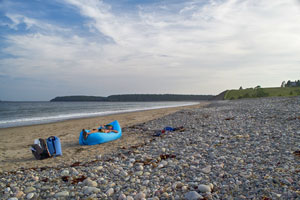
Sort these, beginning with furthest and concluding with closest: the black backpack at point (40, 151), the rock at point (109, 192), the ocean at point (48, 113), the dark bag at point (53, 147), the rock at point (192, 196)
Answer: the ocean at point (48, 113) → the dark bag at point (53, 147) → the black backpack at point (40, 151) → the rock at point (109, 192) → the rock at point (192, 196)

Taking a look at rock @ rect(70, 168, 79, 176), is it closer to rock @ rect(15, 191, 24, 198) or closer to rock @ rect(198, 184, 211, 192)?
rock @ rect(15, 191, 24, 198)

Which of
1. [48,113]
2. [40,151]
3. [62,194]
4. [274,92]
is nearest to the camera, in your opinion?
[62,194]

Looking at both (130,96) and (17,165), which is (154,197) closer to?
(17,165)

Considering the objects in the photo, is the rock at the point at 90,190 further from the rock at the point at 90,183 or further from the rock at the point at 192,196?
the rock at the point at 192,196

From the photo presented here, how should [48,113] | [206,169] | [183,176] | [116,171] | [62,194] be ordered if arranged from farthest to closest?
1. [48,113]
2. [116,171]
3. [206,169]
4. [183,176]
5. [62,194]

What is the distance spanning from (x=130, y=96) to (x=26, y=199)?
605 feet

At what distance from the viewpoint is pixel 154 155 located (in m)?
6.90

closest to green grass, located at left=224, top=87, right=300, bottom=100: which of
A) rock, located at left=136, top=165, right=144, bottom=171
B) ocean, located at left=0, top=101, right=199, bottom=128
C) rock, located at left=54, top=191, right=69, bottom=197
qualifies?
ocean, located at left=0, top=101, right=199, bottom=128

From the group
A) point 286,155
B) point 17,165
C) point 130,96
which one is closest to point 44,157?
point 17,165

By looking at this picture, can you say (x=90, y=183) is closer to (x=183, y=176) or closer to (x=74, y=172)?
(x=74, y=172)

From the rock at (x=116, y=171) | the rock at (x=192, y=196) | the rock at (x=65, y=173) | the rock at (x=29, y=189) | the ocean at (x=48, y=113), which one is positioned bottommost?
the ocean at (x=48, y=113)

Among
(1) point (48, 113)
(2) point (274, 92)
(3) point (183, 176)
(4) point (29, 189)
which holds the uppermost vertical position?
(2) point (274, 92)

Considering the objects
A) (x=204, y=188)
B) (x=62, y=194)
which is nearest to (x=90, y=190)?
(x=62, y=194)

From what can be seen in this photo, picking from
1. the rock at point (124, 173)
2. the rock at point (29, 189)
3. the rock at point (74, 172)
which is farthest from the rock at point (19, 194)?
the rock at point (124, 173)
